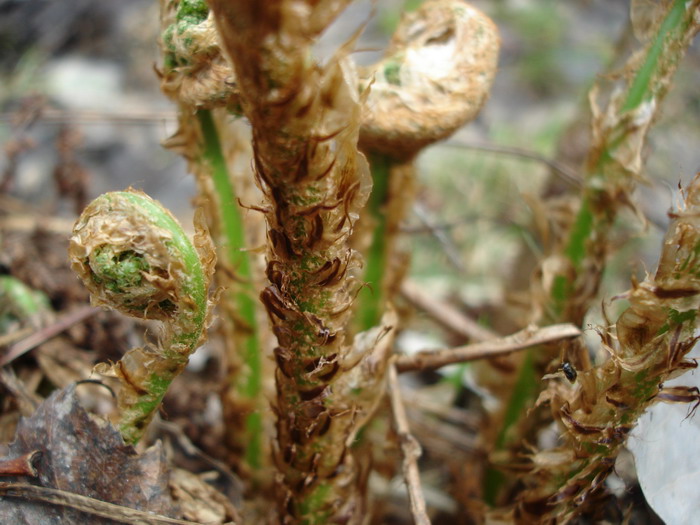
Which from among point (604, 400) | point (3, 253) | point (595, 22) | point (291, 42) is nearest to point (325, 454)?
point (604, 400)

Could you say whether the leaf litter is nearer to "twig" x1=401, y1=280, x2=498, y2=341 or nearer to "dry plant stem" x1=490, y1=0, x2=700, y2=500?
"dry plant stem" x1=490, y1=0, x2=700, y2=500

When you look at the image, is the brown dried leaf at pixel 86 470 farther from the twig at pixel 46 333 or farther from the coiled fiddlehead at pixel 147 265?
the twig at pixel 46 333

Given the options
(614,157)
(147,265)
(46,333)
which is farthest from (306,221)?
(46,333)

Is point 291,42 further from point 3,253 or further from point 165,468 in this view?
point 3,253

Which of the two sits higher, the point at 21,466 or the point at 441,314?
the point at 21,466

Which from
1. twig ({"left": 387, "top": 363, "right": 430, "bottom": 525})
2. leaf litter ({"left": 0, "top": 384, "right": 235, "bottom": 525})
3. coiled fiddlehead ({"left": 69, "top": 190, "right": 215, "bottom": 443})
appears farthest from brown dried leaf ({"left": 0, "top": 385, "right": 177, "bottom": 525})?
twig ({"left": 387, "top": 363, "right": 430, "bottom": 525})

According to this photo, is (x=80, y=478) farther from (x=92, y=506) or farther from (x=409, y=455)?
(x=409, y=455)

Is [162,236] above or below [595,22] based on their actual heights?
above

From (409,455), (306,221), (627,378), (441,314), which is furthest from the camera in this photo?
(441,314)
